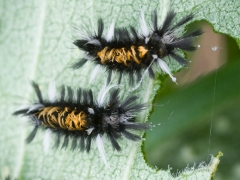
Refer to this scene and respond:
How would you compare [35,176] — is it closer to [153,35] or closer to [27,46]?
[27,46]

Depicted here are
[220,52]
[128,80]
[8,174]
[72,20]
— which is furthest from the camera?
[8,174]

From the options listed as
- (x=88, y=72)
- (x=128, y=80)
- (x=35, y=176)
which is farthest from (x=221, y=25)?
(x=35, y=176)

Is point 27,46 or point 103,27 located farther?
point 27,46

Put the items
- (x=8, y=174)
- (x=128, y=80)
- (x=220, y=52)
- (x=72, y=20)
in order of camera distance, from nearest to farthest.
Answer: (x=220, y=52) → (x=128, y=80) → (x=72, y=20) → (x=8, y=174)

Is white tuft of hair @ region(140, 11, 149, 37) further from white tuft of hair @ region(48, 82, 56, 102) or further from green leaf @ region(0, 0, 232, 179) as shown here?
white tuft of hair @ region(48, 82, 56, 102)

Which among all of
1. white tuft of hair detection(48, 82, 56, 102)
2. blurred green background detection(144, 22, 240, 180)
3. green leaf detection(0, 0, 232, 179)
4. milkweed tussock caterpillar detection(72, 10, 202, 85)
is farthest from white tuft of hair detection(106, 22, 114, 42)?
white tuft of hair detection(48, 82, 56, 102)

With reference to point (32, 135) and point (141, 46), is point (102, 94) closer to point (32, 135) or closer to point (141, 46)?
point (141, 46)
